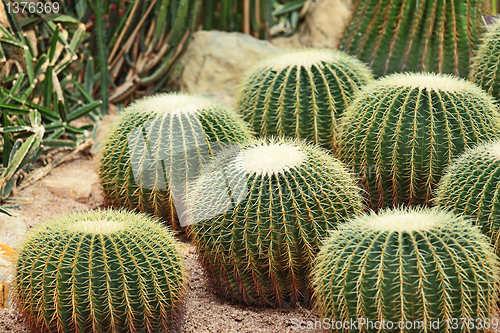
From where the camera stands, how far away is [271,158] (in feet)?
8.93

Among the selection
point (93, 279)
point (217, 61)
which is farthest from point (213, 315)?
point (217, 61)

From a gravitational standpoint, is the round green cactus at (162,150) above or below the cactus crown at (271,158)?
below

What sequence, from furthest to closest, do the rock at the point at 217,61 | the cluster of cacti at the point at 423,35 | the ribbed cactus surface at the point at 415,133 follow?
the rock at the point at 217,61 < the cluster of cacti at the point at 423,35 < the ribbed cactus surface at the point at 415,133

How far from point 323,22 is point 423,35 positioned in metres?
2.58

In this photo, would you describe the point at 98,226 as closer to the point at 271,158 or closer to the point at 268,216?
the point at 268,216

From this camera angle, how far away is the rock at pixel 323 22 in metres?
6.96

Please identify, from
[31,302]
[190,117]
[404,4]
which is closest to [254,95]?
[190,117]

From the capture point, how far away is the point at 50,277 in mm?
2307

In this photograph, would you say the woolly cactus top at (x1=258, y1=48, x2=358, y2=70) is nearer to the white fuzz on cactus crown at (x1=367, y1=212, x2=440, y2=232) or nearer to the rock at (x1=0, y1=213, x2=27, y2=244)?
the white fuzz on cactus crown at (x1=367, y1=212, x2=440, y2=232)

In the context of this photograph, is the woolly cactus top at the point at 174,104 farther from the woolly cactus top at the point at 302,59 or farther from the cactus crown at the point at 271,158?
the cactus crown at the point at 271,158

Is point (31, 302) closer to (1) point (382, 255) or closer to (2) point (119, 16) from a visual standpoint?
(1) point (382, 255)

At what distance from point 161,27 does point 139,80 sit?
1.99 ft

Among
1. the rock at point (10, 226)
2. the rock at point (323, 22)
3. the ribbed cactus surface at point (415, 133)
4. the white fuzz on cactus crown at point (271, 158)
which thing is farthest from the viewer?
the rock at point (323, 22)
